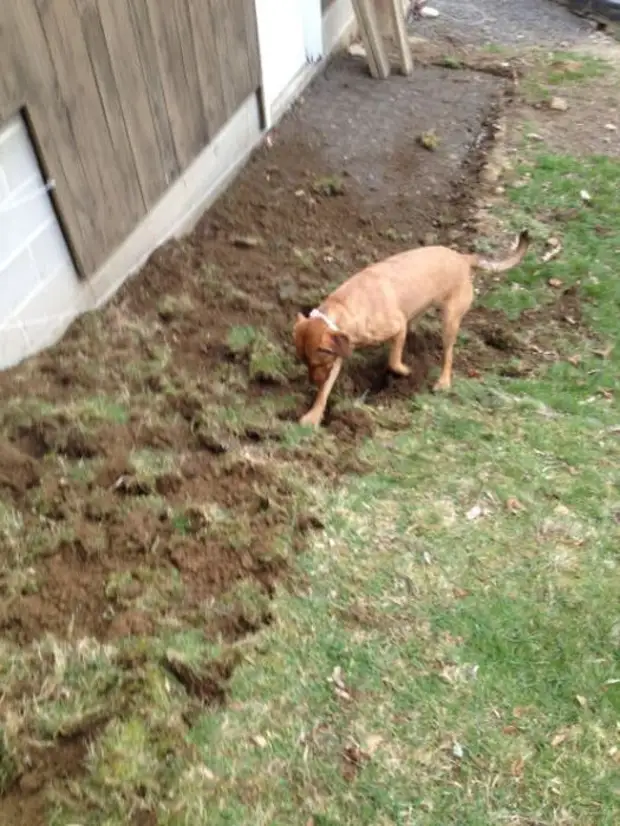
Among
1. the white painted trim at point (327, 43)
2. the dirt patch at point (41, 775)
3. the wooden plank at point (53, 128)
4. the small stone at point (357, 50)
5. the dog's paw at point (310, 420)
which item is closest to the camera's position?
the dirt patch at point (41, 775)

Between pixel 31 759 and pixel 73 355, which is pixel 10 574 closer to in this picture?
pixel 31 759

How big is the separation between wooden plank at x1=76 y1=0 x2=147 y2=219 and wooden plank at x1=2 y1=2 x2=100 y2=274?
37cm

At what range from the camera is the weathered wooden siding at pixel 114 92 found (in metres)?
4.27

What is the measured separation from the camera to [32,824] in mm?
2426

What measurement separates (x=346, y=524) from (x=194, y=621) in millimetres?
870

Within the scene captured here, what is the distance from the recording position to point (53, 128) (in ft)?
14.7

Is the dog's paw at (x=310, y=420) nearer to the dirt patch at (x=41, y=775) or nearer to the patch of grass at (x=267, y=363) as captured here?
the patch of grass at (x=267, y=363)

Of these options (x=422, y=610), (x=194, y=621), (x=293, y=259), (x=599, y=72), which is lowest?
(x=599, y=72)

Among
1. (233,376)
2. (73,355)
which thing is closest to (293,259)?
(233,376)

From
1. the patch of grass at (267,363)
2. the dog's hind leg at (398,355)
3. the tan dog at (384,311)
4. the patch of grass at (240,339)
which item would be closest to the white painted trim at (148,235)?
the patch of grass at (240,339)

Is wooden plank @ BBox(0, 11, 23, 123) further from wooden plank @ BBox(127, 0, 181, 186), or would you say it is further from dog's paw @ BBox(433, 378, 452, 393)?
dog's paw @ BBox(433, 378, 452, 393)

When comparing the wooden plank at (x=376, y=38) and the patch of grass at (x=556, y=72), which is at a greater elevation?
the wooden plank at (x=376, y=38)

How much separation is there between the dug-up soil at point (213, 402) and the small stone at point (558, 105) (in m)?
1.00

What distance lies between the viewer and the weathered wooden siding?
4273 millimetres
